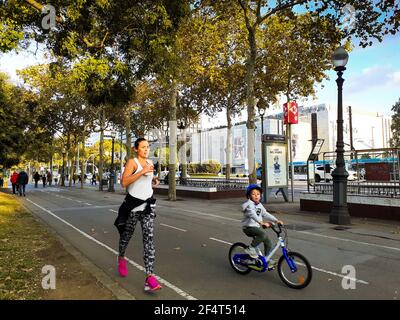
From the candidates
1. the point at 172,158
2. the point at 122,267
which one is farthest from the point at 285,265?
the point at 172,158

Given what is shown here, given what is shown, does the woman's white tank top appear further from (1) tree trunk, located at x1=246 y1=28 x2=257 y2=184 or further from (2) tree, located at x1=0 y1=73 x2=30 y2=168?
(2) tree, located at x1=0 y1=73 x2=30 y2=168

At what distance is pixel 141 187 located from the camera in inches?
203

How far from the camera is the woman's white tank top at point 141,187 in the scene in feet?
16.8

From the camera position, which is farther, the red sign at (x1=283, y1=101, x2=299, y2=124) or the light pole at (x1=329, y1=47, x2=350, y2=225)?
the red sign at (x1=283, y1=101, x2=299, y2=124)

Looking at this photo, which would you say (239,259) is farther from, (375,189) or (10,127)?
(10,127)

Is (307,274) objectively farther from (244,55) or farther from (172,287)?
(244,55)

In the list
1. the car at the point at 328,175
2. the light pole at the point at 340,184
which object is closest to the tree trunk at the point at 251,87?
the car at the point at 328,175

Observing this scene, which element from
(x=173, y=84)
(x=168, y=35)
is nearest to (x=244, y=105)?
(x=173, y=84)

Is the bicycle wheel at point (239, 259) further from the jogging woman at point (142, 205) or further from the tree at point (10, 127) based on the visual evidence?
the tree at point (10, 127)

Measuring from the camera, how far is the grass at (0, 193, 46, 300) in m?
4.86

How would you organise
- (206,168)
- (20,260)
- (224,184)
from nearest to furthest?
(20,260) < (224,184) < (206,168)

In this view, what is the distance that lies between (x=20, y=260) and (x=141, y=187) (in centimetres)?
308

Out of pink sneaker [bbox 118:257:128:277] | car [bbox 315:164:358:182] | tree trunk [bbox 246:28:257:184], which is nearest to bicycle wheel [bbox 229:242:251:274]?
pink sneaker [bbox 118:257:128:277]
